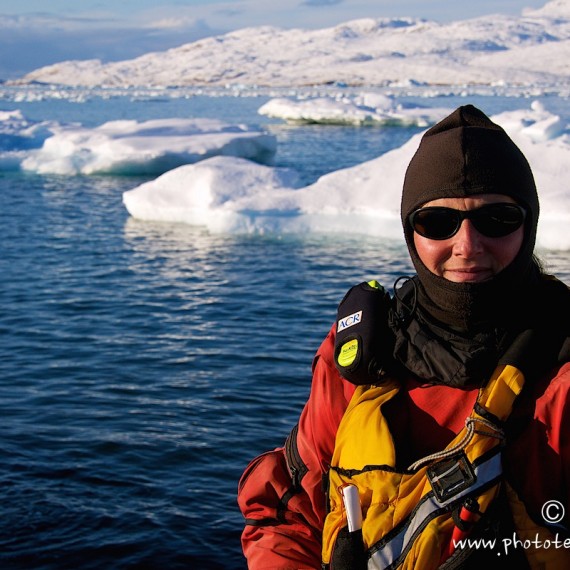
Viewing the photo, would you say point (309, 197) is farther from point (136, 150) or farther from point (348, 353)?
point (348, 353)

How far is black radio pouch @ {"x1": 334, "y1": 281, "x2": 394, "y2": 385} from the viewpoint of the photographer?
1946mm

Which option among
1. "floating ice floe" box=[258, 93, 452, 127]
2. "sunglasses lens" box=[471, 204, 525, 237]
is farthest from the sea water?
"floating ice floe" box=[258, 93, 452, 127]

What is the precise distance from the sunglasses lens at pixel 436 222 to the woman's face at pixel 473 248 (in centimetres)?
1

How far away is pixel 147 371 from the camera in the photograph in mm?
8922

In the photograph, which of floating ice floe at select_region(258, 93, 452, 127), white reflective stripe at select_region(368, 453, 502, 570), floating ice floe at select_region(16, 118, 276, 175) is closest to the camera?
white reflective stripe at select_region(368, 453, 502, 570)

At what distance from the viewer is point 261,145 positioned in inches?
1046

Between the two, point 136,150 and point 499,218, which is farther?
point 136,150

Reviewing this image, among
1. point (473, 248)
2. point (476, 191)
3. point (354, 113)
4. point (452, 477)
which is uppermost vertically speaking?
point (354, 113)

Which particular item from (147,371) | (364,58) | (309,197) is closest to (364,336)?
(147,371)

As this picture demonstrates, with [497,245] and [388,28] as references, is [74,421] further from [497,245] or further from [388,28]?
[388,28]

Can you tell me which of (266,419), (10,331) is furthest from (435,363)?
(10,331)

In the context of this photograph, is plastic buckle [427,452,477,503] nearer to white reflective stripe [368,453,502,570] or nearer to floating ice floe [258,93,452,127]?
white reflective stripe [368,453,502,570]

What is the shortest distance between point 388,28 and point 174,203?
186173 millimetres

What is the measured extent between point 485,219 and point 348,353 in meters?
0.38
